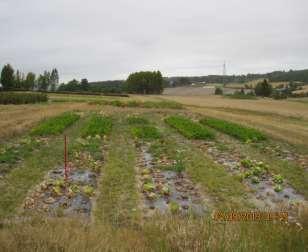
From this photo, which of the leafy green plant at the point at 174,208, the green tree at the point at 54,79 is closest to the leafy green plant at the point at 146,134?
the leafy green plant at the point at 174,208

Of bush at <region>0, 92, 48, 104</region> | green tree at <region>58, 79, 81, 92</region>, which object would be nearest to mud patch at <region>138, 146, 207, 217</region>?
bush at <region>0, 92, 48, 104</region>

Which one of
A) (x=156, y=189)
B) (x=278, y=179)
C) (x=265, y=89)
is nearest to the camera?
(x=156, y=189)

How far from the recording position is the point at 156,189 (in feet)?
35.2

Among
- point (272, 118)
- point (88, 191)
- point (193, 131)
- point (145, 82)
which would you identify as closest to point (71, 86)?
point (145, 82)

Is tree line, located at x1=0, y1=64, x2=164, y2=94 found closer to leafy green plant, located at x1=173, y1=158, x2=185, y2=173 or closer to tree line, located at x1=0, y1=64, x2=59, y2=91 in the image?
Result: tree line, located at x1=0, y1=64, x2=59, y2=91

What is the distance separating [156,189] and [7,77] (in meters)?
82.2

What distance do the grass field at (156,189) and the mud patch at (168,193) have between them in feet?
0.09

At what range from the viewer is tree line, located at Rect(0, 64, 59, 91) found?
3391 inches

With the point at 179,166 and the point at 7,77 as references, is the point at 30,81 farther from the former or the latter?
the point at 179,166

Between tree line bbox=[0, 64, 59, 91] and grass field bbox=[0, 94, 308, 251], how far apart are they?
2712 inches

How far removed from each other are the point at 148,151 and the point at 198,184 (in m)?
→ 5.06

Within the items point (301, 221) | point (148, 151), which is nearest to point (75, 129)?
point (148, 151)

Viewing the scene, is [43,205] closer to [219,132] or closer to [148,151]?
[148,151]

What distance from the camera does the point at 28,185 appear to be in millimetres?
10664
